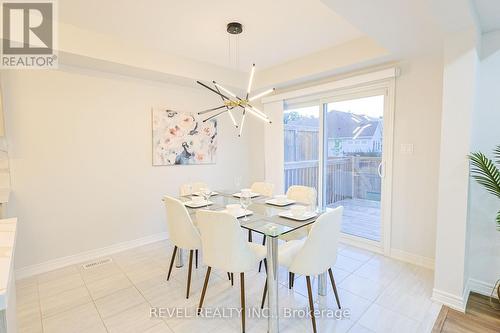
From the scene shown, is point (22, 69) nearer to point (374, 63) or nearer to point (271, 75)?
point (271, 75)

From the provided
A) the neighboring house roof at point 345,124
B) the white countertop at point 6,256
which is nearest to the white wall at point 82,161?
the white countertop at point 6,256

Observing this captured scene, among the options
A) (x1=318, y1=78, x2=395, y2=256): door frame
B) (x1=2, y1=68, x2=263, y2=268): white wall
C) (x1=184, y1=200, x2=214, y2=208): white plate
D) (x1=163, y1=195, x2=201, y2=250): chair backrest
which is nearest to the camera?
(x1=163, y1=195, x2=201, y2=250): chair backrest

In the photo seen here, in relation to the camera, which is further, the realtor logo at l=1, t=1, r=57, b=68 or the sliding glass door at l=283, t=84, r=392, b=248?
the sliding glass door at l=283, t=84, r=392, b=248

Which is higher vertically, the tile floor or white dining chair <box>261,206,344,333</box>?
white dining chair <box>261,206,344,333</box>

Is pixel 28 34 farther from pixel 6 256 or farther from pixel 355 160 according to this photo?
pixel 355 160

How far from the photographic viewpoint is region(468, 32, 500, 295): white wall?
7.16 feet

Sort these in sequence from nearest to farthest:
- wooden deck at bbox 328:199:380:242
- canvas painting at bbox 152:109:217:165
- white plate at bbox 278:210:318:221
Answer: white plate at bbox 278:210:318:221 < wooden deck at bbox 328:199:380:242 < canvas painting at bbox 152:109:217:165

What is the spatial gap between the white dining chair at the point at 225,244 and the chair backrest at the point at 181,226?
0.35m

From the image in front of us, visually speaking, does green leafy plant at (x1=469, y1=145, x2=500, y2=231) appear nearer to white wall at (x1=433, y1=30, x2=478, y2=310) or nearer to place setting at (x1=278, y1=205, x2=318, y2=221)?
white wall at (x1=433, y1=30, x2=478, y2=310)

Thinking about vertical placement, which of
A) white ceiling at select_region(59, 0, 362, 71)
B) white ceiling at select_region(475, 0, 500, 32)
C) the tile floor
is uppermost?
white ceiling at select_region(59, 0, 362, 71)

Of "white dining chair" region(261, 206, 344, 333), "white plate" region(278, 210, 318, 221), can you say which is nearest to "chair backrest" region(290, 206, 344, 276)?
"white dining chair" region(261, 206, 344, 333)

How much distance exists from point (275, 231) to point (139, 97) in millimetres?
2756

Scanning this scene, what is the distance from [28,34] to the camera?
95.0 inches

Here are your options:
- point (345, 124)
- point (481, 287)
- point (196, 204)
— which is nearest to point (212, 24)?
point (196, 204)
